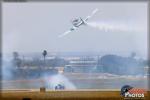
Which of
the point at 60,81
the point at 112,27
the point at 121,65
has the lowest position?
the point at 60,81

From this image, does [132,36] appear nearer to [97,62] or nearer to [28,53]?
[97,62]

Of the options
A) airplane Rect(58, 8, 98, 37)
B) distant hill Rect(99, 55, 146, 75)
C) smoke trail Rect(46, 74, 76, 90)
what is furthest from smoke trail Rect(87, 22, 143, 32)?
smoke trail Rect(46, 74, 76, 90)

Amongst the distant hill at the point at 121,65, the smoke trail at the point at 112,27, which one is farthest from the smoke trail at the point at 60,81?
the smoke trail at the point at 112,27

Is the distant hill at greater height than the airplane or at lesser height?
lesser

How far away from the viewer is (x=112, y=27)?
272cm

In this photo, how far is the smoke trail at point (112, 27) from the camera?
106 inches

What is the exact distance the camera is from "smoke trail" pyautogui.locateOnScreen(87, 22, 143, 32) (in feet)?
8.87

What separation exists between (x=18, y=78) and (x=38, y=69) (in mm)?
182

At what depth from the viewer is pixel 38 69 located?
2717 millimetres

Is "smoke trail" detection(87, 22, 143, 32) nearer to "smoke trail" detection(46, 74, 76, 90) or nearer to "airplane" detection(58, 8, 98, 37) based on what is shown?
Answer: "airplane" detection(58, 8, 98, 37)

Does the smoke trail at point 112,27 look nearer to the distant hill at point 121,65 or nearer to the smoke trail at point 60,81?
the distant hill at point 121,65

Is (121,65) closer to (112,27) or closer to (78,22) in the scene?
(112,27)

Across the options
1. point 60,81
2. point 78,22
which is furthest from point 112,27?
point 60,81

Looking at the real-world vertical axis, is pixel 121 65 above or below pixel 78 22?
below
